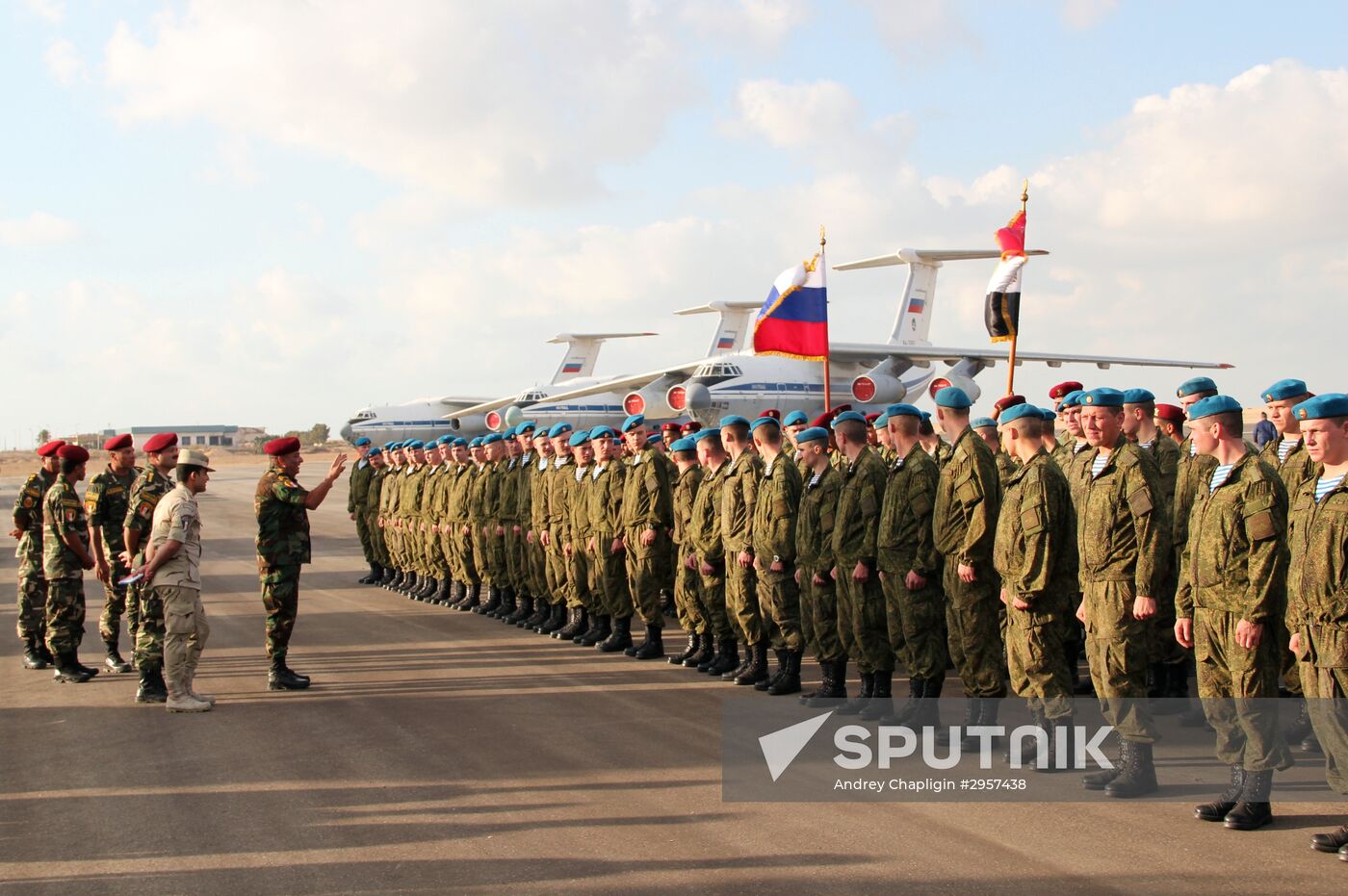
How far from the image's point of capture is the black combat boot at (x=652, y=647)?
909 cm

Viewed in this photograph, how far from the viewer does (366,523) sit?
598 inches

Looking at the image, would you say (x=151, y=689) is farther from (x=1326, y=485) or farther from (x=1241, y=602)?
(x=1326, y=485)

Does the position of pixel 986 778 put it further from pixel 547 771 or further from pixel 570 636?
pixel 570 636

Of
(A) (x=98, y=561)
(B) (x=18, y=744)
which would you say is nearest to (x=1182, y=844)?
(B) (x=18, y=744)

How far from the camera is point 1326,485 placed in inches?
171

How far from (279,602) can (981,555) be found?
16.0ft

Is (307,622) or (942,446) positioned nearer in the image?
(942,446)

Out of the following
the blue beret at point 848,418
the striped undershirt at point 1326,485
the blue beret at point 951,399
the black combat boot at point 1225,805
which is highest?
the blue beret at point 951,399

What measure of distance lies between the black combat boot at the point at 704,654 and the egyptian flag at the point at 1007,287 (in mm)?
4839

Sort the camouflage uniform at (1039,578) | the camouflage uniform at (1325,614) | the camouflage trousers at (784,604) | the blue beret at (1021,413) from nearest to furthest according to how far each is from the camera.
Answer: the camouflage uniform at (1325,614) → the camouflage uniform at (1039,578) → the blue beret at (1021,413) → the camouflage trousers at (784,604)

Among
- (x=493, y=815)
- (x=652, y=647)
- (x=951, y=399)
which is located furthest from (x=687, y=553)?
(x=493, y=815)

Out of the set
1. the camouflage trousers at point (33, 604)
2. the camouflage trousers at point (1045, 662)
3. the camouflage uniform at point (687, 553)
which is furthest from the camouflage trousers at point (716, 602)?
the camouflage trousers at point (33, 604)

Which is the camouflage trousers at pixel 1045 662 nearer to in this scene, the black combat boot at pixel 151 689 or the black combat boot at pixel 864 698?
the black combat boot at pixel 864 698

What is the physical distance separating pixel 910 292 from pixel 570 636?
27.7m
